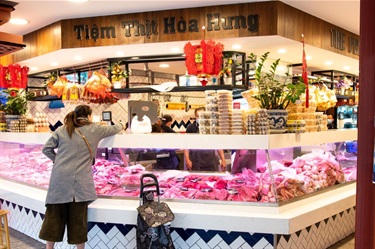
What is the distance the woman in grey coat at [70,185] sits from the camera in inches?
158

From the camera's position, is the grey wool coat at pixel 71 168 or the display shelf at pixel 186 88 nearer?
the grey wool coat at pixel 71 168

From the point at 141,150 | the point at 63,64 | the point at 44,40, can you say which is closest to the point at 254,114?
the point at 141,150

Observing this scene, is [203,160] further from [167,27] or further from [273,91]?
[167,27]

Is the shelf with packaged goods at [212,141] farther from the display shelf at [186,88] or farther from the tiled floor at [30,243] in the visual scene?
the display shelf at [186,88]

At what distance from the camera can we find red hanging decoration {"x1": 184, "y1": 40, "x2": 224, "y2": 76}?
5555 millimetres

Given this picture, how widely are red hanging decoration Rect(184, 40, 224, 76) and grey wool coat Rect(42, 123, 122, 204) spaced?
81.5 inches

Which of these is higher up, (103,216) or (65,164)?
(65,164)

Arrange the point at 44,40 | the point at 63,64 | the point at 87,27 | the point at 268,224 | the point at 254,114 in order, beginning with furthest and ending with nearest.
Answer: the point at 63,64 → the point at 44,40 → the point at 87,27 → the point at 254,114 → the point at 268,224

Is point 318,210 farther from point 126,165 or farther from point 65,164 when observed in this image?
point 65,164

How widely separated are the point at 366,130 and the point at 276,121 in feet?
4.81

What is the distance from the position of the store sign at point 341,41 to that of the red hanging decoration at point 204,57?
260 cm

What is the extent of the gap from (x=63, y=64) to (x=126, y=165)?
4.63 m

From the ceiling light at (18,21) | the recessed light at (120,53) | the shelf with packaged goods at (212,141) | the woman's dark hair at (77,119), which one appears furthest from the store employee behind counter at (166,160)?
the ceiling light at (18,21)

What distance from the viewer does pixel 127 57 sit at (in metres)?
7.45
